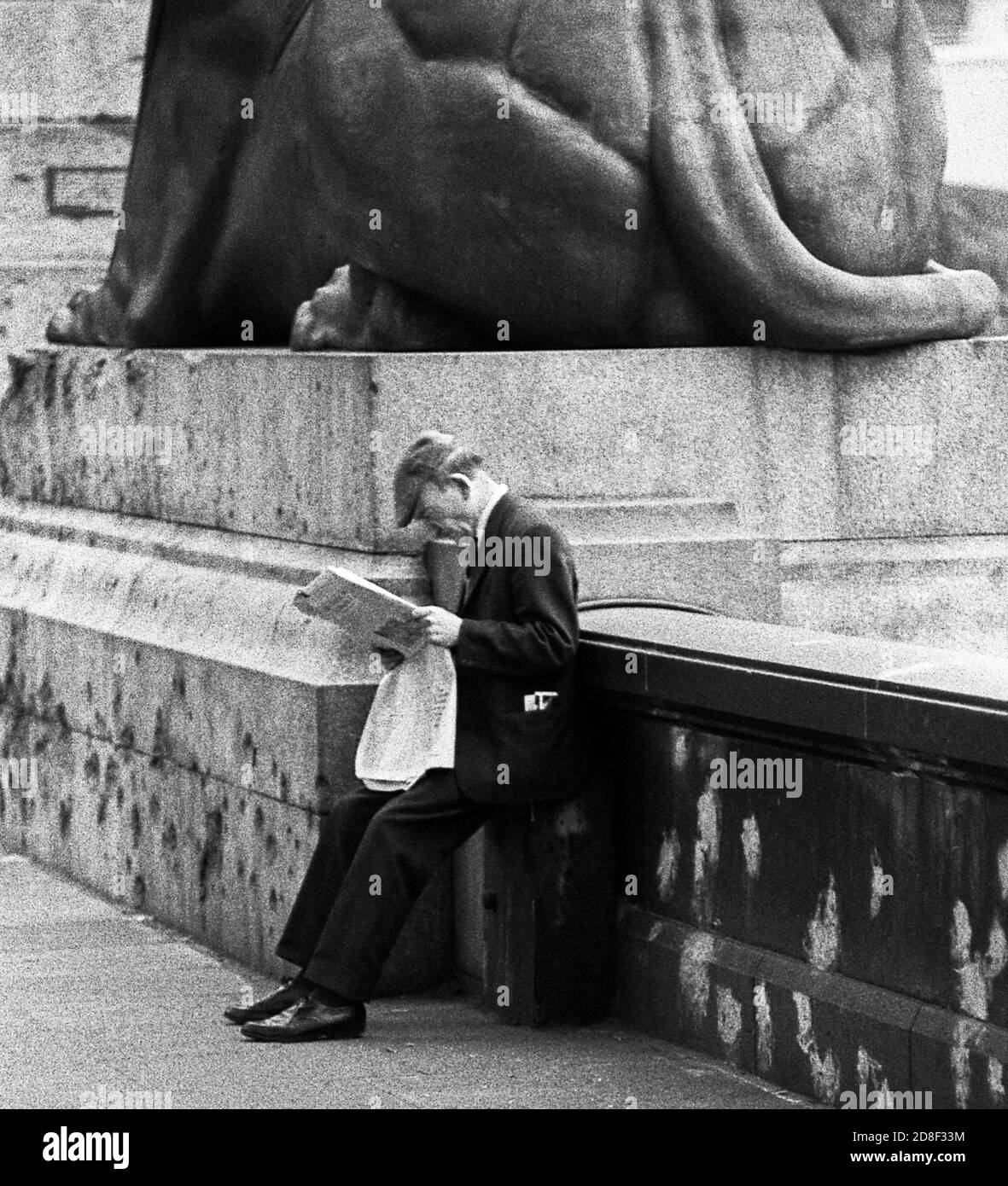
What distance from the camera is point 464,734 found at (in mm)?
7406

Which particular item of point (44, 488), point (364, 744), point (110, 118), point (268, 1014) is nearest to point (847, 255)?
point (364, 744)

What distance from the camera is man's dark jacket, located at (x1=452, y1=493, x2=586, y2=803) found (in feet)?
24.1

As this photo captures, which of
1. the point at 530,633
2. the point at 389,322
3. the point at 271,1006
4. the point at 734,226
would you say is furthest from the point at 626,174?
the point at 271,1006

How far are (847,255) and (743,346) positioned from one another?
0.38 m

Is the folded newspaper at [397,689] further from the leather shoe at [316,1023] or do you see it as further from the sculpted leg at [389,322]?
the sculpted leg at [389,322]

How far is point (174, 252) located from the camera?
995cm

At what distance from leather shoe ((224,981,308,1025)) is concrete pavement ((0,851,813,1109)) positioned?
57 millimetres

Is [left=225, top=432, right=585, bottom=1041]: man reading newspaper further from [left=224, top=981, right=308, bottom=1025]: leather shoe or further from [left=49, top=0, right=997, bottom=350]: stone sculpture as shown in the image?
[left=49, top=0, right=997, bottom=350]: stone sculpture

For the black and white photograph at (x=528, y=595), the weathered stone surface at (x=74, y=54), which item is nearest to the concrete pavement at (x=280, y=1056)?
the black and white photograph at (x=528, y=595)

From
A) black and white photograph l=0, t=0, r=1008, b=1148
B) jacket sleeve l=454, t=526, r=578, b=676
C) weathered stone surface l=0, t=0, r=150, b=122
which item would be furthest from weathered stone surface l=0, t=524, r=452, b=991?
weathered stone surface l=0, t=0, r=150, b=122

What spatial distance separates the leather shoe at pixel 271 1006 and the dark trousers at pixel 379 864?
6 centimetres

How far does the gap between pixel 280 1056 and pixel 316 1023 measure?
5.5 inches

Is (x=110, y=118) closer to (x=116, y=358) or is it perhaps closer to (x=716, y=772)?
(x=116, y=358)

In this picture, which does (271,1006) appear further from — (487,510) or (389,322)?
(389,322)
